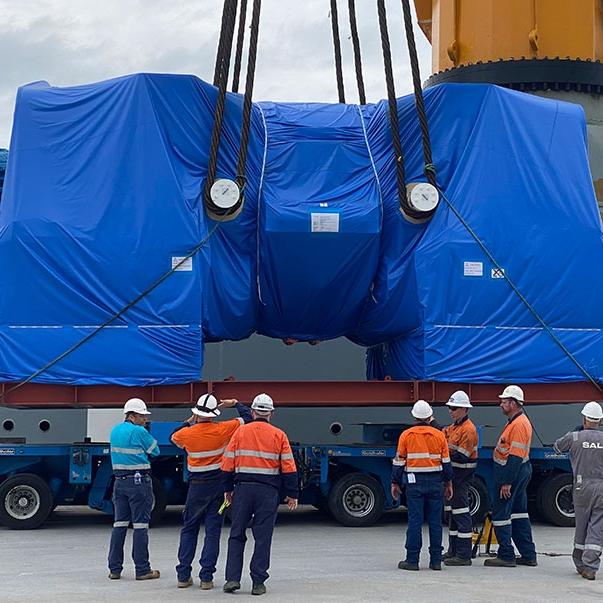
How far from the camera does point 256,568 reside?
Result: 345 inches

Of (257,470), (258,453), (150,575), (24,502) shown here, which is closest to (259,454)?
(258,453)

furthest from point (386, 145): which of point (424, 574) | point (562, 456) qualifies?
point (424, 574)

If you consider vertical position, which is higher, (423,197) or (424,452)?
(423,197)

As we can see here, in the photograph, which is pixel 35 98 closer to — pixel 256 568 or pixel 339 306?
pixel 339 306

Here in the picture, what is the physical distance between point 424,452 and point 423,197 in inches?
175

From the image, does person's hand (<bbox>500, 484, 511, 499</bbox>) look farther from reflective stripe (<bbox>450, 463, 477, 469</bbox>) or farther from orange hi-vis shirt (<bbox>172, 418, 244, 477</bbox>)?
orange hi-vis shirt (<bbox>172, 418, 244, 477</bbox>)

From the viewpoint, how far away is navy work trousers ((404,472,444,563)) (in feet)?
33.0

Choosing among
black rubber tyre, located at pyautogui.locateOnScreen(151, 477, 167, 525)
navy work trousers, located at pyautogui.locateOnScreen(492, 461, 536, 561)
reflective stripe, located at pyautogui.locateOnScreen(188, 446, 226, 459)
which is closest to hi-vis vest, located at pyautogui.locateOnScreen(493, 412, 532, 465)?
navy work trousers, located at pyautogui.locateOnScreen(492, 461, 536, 561)

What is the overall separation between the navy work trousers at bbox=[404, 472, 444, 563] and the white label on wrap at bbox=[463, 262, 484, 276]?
3.91 m

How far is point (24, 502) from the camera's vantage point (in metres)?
13.8

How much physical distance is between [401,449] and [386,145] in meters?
5.27

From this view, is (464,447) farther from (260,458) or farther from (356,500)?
(356,500)

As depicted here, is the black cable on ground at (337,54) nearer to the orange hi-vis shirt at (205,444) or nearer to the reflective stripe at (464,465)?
the reflective stripe at (464,465)

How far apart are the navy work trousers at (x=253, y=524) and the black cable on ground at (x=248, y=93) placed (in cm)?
535
